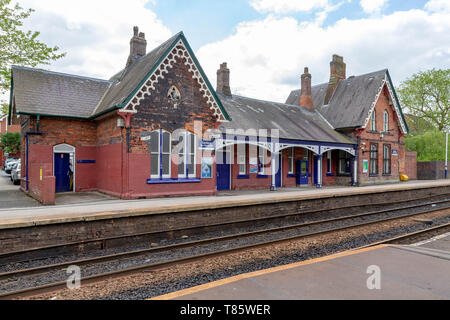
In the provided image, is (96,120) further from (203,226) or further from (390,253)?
(390,253)

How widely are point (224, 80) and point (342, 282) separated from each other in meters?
19.5

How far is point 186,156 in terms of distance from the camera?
14.2 metres

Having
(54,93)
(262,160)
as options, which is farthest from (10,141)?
(262,160)

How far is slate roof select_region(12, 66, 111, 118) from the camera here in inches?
559

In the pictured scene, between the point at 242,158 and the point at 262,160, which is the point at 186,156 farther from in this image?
the point at 262,160

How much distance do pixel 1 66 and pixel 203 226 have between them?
2060 cm

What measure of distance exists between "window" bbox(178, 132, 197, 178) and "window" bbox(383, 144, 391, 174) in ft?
59.0

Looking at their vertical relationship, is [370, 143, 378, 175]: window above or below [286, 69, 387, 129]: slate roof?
below

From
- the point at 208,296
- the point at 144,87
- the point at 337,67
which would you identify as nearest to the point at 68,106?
the point at 144,87

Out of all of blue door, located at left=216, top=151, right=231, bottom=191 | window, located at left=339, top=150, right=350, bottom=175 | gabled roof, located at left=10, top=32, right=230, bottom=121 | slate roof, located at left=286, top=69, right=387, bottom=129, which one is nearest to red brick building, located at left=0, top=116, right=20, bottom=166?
gabled roof, located at left=10, top=32, right=230, bottom=121

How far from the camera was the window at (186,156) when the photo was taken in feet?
46.5

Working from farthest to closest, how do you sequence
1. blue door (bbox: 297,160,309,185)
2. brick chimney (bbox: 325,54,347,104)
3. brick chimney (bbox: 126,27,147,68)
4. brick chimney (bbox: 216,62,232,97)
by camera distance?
brick chimney (bbox: 325,54,347,104), brick chimney (bbox: 216,62,232,97), blue door (bbox: 297,160,309,185), brick chimney (bbox: 126,27,147,68)

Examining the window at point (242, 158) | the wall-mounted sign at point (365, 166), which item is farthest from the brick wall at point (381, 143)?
the window at point (242, 158)

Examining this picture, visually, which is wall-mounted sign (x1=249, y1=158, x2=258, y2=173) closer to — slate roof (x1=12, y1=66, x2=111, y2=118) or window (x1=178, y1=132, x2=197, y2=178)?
window (x1=178, y1=132, x2=197, y2=178)
